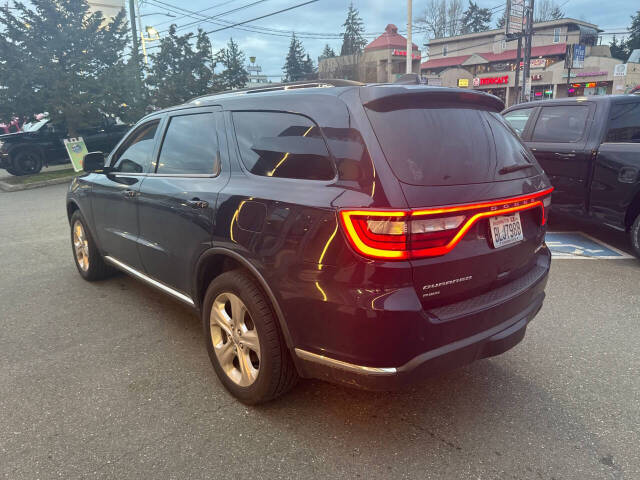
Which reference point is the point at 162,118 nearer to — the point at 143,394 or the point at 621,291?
the point at 143,394

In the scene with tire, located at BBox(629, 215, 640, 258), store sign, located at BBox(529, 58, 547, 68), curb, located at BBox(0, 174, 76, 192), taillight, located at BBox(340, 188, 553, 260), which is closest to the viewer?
taillight, located at BBox(340, 188, 553, 260)

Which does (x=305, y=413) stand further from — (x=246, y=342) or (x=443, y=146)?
(x=443, y=146)

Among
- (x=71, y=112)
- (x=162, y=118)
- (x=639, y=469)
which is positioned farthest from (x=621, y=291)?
(x=71, y=112)

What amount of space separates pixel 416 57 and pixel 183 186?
56.3 m

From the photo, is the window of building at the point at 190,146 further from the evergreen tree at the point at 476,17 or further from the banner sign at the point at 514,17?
the evergreen tree at the point at 476,17

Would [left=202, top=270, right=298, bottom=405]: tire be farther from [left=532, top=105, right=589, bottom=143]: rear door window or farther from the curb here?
the curb

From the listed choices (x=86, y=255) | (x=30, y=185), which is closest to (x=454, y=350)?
(x=86, y=255)

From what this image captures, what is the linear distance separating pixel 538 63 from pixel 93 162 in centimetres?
5929

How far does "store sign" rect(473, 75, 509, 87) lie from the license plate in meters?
59.7

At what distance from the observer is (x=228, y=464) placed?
7.35ft

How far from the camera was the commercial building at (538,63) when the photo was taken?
165 ft

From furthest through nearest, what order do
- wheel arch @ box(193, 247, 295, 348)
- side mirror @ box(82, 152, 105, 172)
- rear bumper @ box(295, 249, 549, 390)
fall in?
side mirror @ box(82, 152, 105, 172)
wheel arch @ box(193, 247, 295, 348)
rear bumper @ box(295, 249, 549, 390)

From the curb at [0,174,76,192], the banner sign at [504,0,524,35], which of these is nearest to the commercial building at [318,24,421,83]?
the banner sign at [504,0,524,35]

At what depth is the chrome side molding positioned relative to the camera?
3.23 metres
